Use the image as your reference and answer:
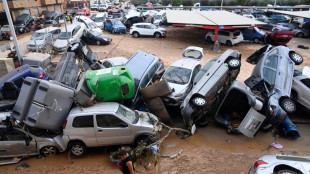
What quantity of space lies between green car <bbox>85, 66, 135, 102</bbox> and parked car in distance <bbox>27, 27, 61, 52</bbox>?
8.24 metres

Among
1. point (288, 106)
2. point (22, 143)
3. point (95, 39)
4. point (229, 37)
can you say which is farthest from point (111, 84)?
point (229, 37)

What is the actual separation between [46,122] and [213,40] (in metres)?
16.4

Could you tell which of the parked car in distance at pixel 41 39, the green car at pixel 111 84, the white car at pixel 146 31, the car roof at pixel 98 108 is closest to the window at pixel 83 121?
the car roof at pixel 98 108

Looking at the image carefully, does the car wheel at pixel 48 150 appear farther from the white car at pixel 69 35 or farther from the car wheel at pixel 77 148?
the white car at pixel 69 35

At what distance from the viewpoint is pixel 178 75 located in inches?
350

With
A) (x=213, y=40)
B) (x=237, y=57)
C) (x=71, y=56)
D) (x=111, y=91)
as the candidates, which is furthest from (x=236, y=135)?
(x=213, y=40)

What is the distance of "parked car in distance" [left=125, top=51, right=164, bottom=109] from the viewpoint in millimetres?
7838

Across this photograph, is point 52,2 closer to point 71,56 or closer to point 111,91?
point 71,56

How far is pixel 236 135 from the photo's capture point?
23.6ft

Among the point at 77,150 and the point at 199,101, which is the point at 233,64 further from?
the point at 77,150

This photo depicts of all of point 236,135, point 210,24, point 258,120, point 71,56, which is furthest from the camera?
point 210,24

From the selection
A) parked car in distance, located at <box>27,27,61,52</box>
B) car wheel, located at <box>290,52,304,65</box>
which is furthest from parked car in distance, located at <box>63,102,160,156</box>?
parked car in distance, located at <box>27,27,61,52</box>

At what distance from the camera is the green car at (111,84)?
21.8 feet

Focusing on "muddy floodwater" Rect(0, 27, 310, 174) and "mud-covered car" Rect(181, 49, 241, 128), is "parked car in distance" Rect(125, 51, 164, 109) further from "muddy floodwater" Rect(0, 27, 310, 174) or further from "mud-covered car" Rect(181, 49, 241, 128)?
"mud-covered car" Rect(181, 49, 241, 128)
